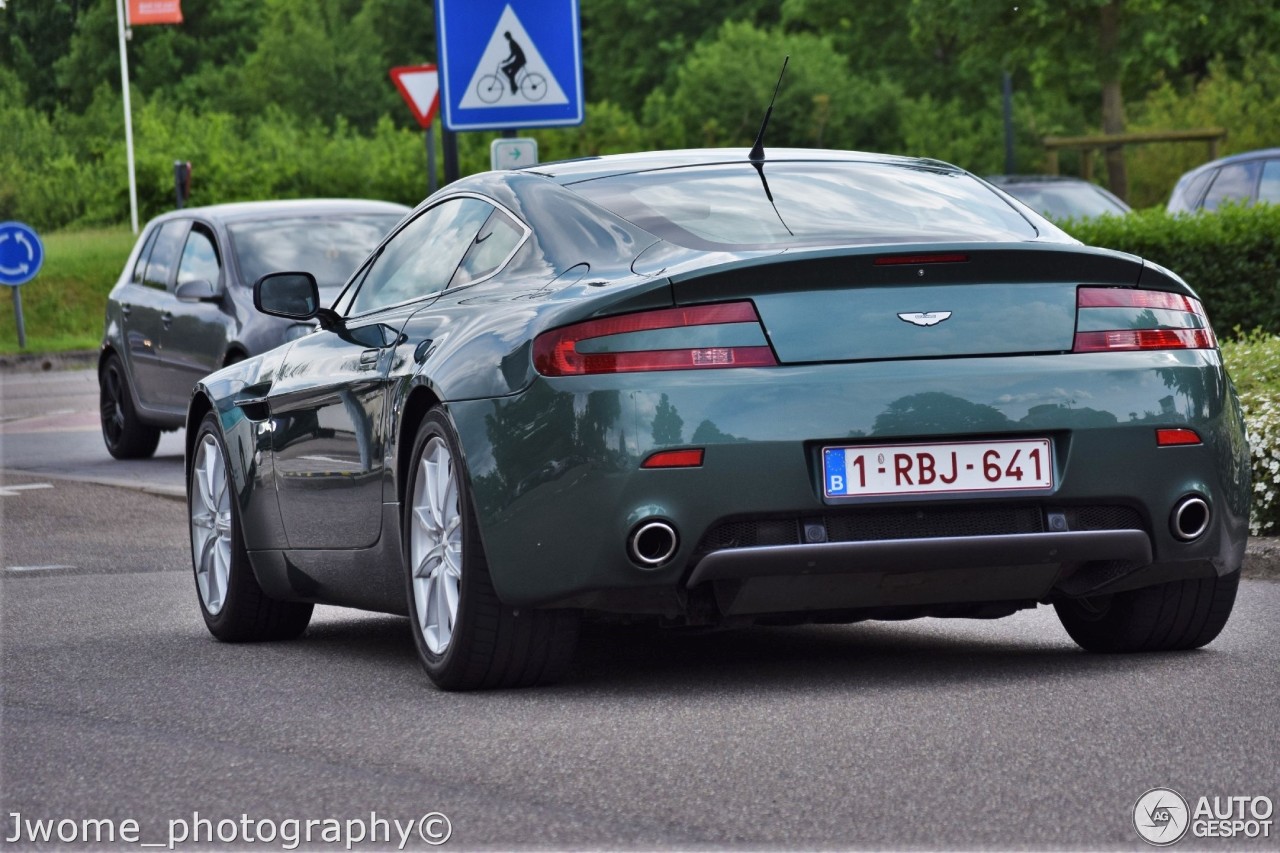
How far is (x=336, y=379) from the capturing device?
7.07 meters

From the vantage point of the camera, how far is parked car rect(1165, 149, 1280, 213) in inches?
813

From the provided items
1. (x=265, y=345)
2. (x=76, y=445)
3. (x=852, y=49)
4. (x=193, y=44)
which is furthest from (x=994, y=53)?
(x=193, y=44)

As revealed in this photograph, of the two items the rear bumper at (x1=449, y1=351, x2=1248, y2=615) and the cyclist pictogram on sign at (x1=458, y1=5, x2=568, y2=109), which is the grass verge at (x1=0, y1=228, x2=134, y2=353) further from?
the rear bumper at (x1=449, y1=351, x2=1248, y2=615)

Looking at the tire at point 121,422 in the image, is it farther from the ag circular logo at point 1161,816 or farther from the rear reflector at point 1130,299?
the ag circular logo at point 1161,816

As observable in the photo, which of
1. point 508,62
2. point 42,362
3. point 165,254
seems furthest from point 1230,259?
point 42,362

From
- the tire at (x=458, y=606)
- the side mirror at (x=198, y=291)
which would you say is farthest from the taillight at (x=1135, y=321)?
the side mirror at (x=198, y=291)

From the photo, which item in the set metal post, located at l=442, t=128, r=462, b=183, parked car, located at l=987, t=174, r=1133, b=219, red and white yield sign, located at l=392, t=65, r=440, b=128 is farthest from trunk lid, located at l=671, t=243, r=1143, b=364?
parked car, located at l=987, t=174, r=1133, b=219

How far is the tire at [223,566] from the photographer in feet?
25.4

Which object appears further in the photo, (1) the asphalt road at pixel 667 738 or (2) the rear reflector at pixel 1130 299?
(2) the rear reflector at pixel 1130 299

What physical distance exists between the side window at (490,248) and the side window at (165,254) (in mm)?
9750

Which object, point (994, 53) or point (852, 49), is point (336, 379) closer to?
point (994, 53)

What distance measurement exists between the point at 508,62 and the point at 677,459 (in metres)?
7.52

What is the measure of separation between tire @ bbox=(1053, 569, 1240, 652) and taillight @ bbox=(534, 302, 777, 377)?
4.42ft

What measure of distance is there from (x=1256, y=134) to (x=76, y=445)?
2869 cm
